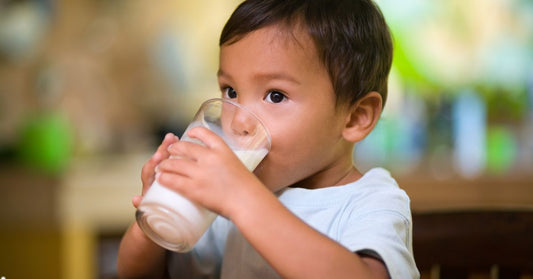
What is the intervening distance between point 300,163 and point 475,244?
0.35m

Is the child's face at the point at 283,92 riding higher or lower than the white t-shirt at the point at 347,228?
higher

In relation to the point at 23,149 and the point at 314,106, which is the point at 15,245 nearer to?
the point at 23,149

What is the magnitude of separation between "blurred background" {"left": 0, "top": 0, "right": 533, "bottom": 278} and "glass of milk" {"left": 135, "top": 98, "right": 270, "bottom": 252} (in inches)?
75.8

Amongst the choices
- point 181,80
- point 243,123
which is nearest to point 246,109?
point 243,123

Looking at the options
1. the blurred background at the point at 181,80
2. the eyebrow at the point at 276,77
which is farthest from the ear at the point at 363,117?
the blurred background at the point at 181,80

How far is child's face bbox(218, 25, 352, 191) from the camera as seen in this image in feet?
2.73

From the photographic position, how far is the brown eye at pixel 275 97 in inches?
33.0

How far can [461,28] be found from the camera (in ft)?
9.77

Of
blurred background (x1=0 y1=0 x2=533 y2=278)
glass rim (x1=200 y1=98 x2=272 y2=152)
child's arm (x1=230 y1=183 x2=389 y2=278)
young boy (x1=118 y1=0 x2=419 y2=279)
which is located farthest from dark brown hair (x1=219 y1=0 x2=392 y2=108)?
blurred background (x1=0 y1=0 x2=533 y2=278)

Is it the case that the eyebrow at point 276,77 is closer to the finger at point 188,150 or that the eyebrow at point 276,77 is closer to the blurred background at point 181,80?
the finger at point 188,150

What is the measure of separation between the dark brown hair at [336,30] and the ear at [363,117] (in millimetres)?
18

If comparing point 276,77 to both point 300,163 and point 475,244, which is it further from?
point 475,244

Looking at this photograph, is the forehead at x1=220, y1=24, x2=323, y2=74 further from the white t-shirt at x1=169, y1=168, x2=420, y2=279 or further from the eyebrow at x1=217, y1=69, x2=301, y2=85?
the white t-shirt at x1=169, y1=168, x2=420, y2=279

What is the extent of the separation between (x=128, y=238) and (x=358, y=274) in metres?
0.38
